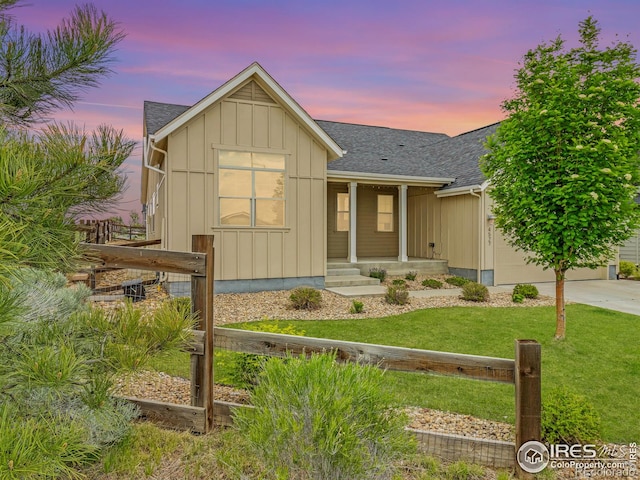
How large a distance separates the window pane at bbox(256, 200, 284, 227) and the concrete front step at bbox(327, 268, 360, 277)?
8.14ft

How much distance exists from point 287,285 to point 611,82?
26.5 feet

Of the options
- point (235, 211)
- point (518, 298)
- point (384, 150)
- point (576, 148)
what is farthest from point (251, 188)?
point (384, 150)

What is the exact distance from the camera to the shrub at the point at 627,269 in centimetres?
1423

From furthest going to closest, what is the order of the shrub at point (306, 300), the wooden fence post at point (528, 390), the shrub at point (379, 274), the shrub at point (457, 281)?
1. the shrub at point (379, 274)
2. the shrub at point (457, 281)
3. the shrub at point (306, 300)
4. the wooden fence post at point (528, 390)

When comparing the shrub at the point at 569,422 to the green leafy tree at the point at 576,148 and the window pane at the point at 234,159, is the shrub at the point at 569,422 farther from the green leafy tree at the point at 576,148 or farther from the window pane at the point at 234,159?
the window pane at the point at 234,159

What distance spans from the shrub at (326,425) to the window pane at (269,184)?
8553 mm

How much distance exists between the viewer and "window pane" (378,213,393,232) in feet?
51.5

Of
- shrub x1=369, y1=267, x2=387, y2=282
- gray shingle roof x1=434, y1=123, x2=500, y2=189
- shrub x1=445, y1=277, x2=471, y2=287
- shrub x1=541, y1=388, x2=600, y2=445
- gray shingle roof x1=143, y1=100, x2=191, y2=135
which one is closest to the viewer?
shrub x1=541, y1=388, x2=600, y2=445

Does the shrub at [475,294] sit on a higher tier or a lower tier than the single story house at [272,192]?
lower

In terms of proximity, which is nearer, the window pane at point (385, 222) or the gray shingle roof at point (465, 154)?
the gray shingle roof at point (465, 154)

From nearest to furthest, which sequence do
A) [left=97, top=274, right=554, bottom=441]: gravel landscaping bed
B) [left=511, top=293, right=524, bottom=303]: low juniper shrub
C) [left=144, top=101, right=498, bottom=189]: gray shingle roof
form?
[left=97, top=274, right=554, bottom=441]: gravel landscaping bed
[left=511, top=293, right=524, bottom=303]: low juniper shrub
[left=144, top=101, right=498, bottom=189]: gray shingle roof

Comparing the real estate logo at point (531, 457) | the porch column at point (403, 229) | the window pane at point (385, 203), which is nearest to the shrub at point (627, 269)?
the porch column at point (403, 229)

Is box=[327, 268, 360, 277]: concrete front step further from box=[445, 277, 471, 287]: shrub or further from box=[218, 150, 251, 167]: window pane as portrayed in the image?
box=[218, 150, 251, 167]: window pane

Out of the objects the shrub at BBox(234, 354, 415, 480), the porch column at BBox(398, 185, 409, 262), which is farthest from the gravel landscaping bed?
the porch column at BBox(398, 185, 409, 262)
